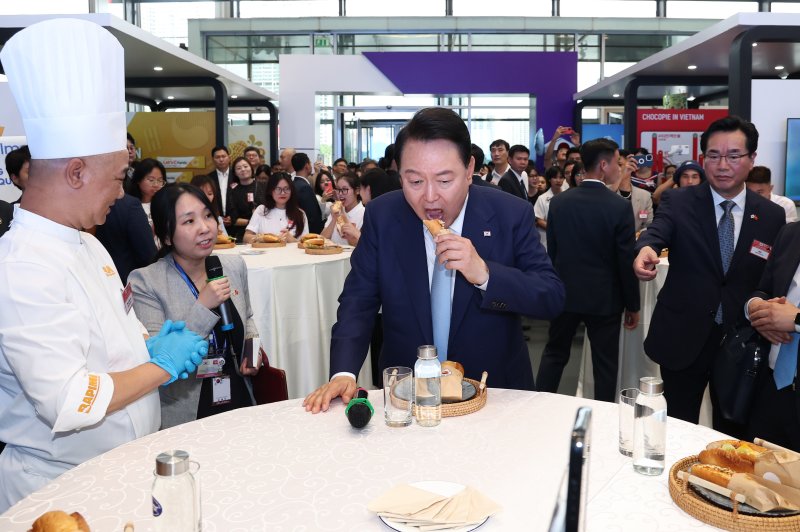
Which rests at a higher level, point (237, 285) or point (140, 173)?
point (140, 173)

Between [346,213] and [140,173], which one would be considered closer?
[140,173]

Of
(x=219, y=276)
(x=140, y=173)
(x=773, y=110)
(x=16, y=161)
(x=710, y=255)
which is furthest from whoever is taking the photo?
(x=773, y=110)

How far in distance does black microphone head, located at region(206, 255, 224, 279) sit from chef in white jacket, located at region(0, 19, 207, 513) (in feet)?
2.57

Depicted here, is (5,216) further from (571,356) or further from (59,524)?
(571,356)

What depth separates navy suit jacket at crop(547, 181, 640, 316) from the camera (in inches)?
162

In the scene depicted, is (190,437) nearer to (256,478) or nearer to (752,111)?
(256,478)

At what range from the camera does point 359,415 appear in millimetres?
1632

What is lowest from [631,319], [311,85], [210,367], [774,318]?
[631,319]

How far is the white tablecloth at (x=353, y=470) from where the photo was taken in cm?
122

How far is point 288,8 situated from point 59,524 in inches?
660

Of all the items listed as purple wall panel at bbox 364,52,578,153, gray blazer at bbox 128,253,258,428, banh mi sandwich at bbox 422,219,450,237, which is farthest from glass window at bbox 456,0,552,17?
banh mi sandwich at bbox 422,219,450,237

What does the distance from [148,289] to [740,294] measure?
2.48 metres

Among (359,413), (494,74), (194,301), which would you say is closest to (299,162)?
(194,301)

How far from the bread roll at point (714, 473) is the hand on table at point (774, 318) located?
1.26m
